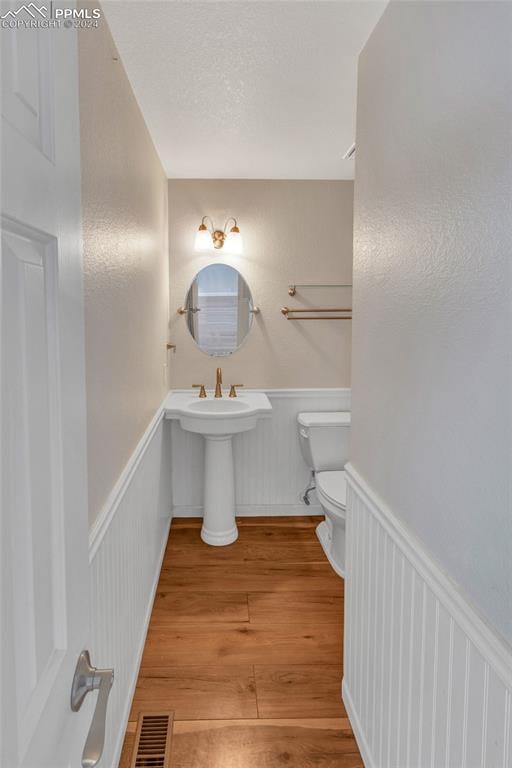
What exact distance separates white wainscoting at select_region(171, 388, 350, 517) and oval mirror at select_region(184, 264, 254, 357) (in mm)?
453

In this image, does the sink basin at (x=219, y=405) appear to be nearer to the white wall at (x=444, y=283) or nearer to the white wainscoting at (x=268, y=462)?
the white wainscoting at (x=268, y=462)

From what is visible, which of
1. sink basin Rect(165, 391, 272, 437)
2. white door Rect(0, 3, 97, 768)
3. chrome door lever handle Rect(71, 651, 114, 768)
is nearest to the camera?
white door Rect(0, 3, 97, 768)

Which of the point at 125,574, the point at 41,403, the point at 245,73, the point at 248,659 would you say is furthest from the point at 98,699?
the point at 245,73

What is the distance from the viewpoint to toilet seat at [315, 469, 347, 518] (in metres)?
2.51

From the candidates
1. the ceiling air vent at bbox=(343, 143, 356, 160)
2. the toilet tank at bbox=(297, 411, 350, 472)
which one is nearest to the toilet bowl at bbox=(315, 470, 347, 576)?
the toilet tank at bbox=(297, 411, 350, 472)

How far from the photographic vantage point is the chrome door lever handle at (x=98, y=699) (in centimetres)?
58

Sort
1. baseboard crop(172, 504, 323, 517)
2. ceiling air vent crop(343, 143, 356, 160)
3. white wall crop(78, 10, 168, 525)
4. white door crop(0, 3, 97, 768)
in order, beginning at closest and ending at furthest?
white door crop(0, 3, 97, 768) < white wall crop(78, 10, 168, 525) < ceiling air vent crop(343, 143, 356, 160) < baseboard crop(172, 504, 323, 517)

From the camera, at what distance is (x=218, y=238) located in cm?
324

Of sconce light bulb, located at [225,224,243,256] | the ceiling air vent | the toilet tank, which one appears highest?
the ceiling air vent

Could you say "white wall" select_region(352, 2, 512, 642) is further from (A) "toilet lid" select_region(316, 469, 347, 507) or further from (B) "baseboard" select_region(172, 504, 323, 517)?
(B) "baseboard" select_region(172, 504, 323, 517)

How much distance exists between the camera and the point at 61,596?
2.00 feet

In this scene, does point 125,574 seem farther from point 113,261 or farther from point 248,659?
point 113,261

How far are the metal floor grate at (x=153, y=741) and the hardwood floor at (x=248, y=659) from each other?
0.02m

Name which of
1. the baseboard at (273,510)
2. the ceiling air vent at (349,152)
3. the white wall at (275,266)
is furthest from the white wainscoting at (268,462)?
the ceiling air vent at (349,152)
